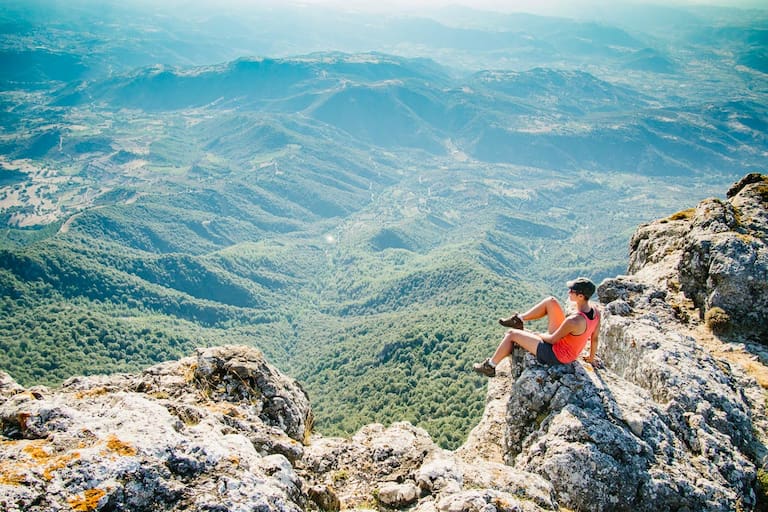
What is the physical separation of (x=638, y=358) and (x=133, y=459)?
20536 mm

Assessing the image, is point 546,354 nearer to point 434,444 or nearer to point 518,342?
point 518,342

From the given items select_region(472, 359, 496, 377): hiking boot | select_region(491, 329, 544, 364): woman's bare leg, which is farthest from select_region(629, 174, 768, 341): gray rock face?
select_region(472, 359, 496, 377): hiking boot

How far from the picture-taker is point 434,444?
17.3 metres

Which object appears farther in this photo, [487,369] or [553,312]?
[487,369]

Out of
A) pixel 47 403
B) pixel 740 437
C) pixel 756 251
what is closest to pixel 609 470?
pixel 740 437

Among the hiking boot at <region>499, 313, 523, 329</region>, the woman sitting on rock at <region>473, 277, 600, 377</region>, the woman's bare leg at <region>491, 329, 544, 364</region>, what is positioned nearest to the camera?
the woman sitting on rock at <region>473, 277, 600, 377</region>

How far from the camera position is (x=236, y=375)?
17.4m

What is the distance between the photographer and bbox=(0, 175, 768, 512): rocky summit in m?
10.2

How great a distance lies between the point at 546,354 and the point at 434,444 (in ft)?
18.5

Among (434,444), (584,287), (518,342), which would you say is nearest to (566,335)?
(584,287)

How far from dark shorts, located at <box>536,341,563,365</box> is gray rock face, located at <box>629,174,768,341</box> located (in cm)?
1307

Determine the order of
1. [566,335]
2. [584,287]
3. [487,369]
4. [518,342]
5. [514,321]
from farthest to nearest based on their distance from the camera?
[514,321] < [487,369] < [518,342] < [584,287] < [566,335]

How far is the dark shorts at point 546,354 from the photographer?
17906 millimetres

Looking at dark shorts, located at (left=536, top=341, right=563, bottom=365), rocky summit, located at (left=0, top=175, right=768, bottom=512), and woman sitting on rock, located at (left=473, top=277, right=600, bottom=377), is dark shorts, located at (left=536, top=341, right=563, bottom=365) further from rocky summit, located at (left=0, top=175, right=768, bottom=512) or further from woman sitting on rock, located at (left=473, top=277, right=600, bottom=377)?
rocky summit, located at (left=0, top=175, right=768, bottom=512)
